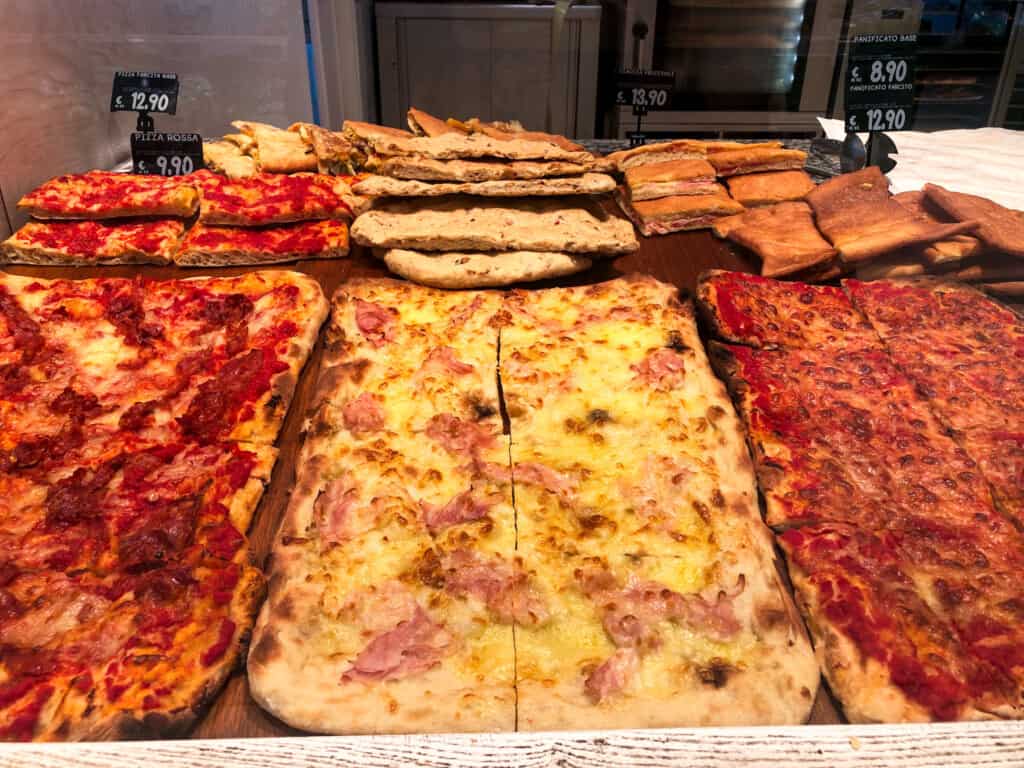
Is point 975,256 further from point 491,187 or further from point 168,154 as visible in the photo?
point 168,154

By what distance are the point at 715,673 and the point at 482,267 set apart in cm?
268

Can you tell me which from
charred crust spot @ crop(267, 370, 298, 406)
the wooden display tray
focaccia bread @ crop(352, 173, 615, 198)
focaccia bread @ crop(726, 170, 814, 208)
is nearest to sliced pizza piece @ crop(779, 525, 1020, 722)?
the wooden display tray

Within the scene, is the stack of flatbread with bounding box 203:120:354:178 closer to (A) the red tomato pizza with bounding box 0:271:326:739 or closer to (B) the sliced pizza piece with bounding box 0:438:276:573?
(A) the red tomato pizza with bounding box 0:271:326:739

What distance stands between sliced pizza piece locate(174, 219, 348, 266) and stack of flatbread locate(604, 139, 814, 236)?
6.09 ft

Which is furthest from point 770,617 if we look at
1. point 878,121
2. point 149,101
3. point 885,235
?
point 149,101

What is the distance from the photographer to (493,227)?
4.65 metres

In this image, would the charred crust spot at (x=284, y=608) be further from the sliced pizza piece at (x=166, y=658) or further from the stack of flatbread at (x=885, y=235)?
the stack of flatbread at (x=885, y=235)

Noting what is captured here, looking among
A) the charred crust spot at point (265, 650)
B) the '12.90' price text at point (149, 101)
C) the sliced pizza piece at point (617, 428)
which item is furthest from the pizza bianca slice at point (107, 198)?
the charred crust spot at point (265, 650)

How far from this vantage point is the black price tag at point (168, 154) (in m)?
5.66

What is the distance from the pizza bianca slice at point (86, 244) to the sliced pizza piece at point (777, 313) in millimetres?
3226

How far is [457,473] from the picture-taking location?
9.74 feet

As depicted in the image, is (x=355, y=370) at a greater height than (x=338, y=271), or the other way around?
(x=355, y=370)

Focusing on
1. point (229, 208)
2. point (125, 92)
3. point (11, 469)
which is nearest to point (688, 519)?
point (11, 469)

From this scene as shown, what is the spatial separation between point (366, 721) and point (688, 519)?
1248mm
